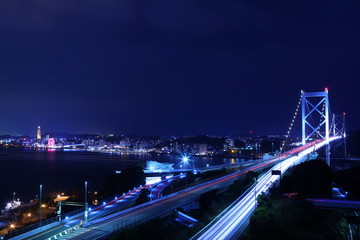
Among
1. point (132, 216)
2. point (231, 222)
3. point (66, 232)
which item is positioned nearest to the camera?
point (66, 232)

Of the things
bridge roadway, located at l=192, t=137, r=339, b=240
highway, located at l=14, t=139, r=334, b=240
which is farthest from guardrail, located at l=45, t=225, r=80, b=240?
bridge roadway, located at l=192, t=137, r=339, b=240

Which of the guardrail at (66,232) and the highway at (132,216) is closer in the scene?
the guardrail at (66,232)

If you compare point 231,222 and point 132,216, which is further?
point 132,216

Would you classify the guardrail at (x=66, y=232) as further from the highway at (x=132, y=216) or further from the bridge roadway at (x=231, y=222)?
the bridge roadway at (x=231, y=222)

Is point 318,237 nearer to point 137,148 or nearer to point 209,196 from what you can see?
point 209,196

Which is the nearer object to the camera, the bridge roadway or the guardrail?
the guardrail

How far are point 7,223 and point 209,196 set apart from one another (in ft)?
28.0

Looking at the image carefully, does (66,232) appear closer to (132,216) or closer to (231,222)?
(132,216)

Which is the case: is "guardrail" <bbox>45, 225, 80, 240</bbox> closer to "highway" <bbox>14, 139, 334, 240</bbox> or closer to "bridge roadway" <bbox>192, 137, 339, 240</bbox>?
"highway" <bbox>14, 139, 334, 240</bbox>

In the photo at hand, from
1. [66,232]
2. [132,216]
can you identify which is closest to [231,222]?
[132,216]

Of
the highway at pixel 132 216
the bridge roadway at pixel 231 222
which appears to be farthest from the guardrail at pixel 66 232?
the bridge roadway at pixel 231 222

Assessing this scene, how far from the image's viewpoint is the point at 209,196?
1270 cm

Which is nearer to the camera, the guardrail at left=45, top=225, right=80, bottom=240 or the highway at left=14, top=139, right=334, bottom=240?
the guardrail at left=45, top=225, right=80, bottom=240

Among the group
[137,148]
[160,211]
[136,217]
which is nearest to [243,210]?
[160,211]
